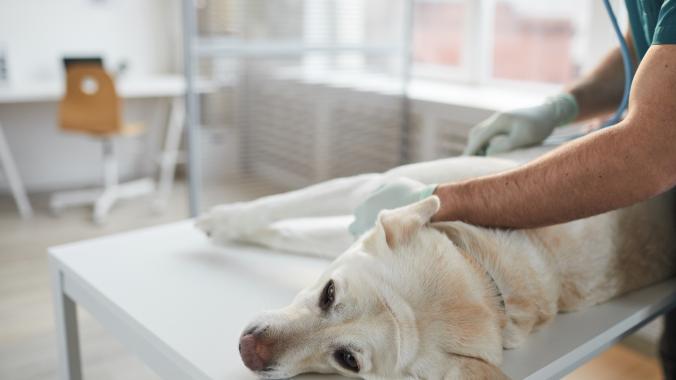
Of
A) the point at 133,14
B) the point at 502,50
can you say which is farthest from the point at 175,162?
the point at 502,50

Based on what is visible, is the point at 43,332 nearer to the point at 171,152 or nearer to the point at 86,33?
the point at 171,152

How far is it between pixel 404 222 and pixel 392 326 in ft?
0.56

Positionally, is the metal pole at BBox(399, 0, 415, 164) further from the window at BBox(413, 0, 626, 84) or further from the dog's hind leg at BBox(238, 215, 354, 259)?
the dog's hind leg at BBox(238, 215, 354, 259)

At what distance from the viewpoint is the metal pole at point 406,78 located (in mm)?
3498

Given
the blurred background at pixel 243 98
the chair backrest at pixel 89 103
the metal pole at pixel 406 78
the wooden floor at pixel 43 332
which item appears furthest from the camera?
the chair backrest at pixel 89 103

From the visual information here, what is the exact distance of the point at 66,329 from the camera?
1298 mm

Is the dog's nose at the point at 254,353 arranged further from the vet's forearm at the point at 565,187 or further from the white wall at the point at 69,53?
the white wall at the point at 69,53

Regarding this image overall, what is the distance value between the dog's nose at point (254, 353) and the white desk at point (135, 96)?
109 inches

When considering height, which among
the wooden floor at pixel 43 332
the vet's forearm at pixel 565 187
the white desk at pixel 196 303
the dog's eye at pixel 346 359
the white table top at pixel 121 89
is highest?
the vet's forearm at pixel 565 187

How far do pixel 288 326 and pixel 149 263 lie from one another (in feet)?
1.64

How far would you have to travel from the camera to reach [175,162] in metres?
4.85

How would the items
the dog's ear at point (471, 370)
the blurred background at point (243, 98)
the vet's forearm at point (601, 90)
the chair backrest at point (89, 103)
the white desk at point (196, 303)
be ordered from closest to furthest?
the dog's ear at point (471, 370) < the white desk at point (196, 303) < the vet's forearm at point (601, 90) < the blurred background at point (243, 98) < the chair backrest at point (89, 103)

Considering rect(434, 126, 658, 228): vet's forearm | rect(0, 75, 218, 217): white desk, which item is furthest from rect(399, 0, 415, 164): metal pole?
rect(434, 126, 658, 228): vet's forearm

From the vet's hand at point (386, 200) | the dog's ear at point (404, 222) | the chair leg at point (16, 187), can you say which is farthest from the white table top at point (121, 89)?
the dog's ear at point (404, 222)
